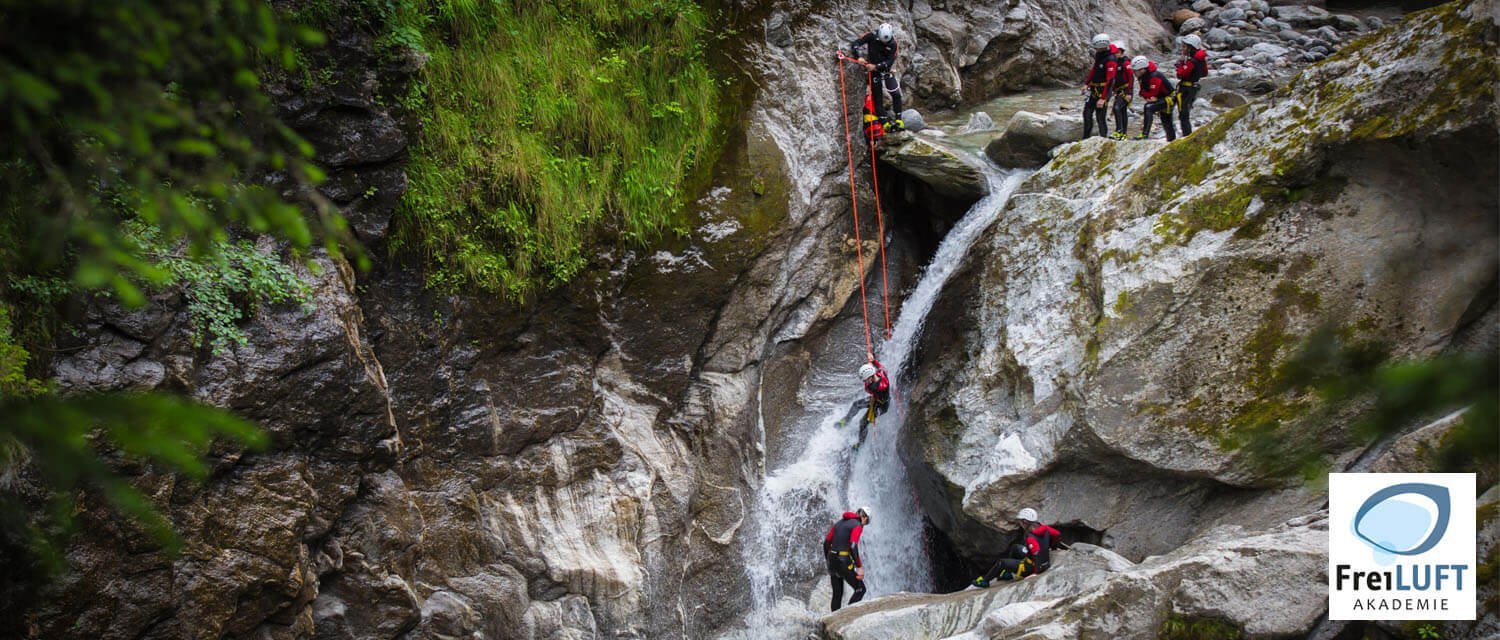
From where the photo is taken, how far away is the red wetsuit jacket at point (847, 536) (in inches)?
404

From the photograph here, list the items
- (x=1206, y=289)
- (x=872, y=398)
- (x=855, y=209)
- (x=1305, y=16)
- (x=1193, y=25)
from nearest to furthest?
1. (x=1206, y=289)
2. (x=872, y=398)
3. (x=855, y=209)
4. (x=1305, y=16)
5. (x=1193, y=25)

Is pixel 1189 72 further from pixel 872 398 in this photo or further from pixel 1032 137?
pixel 872 398

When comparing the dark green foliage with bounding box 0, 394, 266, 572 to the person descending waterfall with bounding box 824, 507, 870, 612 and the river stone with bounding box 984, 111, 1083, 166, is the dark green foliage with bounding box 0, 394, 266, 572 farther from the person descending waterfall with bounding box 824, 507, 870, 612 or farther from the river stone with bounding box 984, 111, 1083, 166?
the river stone with bounding box 984, 111, 1083, 166

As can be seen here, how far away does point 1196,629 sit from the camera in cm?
671

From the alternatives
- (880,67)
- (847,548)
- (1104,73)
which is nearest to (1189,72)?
(1104,73)

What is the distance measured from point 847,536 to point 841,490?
145 centimetres

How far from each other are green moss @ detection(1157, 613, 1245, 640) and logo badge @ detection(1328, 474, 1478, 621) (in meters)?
0.68

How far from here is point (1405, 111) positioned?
24.7 ft

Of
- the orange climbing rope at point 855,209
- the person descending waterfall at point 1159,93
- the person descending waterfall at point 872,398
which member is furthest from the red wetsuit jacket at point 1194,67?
the person descending waterfall at point 872,398

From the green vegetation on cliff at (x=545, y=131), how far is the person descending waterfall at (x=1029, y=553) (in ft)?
17.2

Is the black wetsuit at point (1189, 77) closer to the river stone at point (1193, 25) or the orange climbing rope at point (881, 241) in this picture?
the orange climbing rope at point (881, 241)

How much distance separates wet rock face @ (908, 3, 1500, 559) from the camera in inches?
299

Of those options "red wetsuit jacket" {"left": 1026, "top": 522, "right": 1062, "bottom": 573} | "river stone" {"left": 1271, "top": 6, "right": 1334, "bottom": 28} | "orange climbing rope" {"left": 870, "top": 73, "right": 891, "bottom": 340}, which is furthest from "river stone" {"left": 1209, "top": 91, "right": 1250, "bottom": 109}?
"red wetsuit jacket" {"left": 1026, "top": 522, "right": 1062, "bottom": 573}

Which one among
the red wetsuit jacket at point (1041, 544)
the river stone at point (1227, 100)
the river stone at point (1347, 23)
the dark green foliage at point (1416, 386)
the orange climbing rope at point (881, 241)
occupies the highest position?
the river stone at point (1347, 23)
